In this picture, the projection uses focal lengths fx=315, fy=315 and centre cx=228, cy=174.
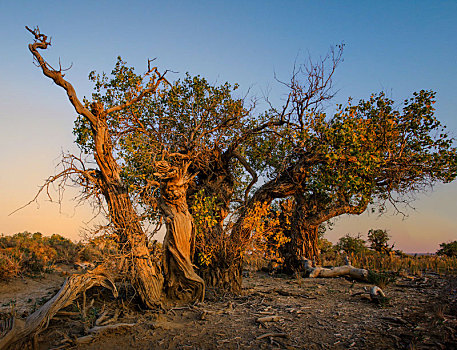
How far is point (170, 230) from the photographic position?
8273 millimetres

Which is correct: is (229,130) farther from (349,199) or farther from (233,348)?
(233,348)

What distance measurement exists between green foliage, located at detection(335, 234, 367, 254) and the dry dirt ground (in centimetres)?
1248

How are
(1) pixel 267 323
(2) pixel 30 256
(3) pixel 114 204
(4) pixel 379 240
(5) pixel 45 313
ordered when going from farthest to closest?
(4) pixel 379 240 < (2) pixel 30 256 < (3) pixel 114 204 < (1) pixel 267 323 < (5) pixel 45 313

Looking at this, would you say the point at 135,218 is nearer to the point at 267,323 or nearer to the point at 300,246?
the point at 267,323

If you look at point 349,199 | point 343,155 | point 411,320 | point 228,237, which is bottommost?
point 411,320

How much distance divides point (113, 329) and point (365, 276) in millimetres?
9085

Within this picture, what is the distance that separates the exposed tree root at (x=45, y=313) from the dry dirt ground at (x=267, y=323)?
1.25 ft

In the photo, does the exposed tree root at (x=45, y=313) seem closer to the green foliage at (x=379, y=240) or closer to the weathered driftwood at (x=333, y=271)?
the weathered driftwood at (x=333, y=271)

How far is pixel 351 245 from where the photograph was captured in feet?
71.1

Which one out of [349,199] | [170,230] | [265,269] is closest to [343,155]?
[349,199]

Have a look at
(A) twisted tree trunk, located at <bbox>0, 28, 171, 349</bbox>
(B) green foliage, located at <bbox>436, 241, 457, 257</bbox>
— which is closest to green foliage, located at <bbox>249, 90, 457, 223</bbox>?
(A) twisted tree trunk, located at <bbox>0, 28, 171, 349</bbox>

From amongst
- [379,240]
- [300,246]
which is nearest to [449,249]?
[379,240]

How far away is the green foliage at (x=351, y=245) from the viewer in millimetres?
21453

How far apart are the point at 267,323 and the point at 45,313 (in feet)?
14.2
